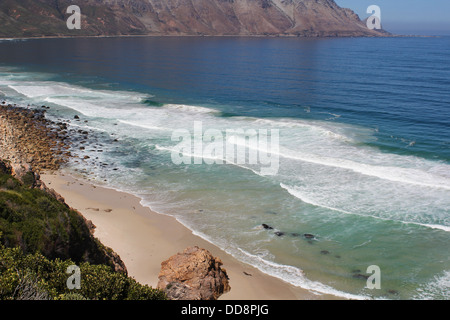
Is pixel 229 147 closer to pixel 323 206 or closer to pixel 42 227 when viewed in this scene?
pixel 323 206

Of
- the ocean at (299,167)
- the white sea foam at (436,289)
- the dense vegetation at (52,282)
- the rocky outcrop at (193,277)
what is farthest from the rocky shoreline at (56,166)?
the white sea foam at (436,289)

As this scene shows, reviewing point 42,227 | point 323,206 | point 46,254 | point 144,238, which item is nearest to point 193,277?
point 46,254

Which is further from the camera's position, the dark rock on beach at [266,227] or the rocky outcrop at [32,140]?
the rocky outcrop at [32,140]

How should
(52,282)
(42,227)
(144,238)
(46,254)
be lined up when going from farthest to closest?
(144,238), (42,227), (46,254), (52,282)

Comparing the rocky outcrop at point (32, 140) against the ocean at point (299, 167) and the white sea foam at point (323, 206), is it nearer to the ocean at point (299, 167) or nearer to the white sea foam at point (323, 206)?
the ocean at point (299, 167)

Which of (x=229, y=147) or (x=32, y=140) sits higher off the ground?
(x=32, y=140)

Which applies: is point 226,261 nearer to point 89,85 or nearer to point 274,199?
point 274,199
